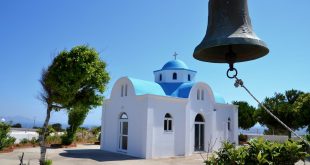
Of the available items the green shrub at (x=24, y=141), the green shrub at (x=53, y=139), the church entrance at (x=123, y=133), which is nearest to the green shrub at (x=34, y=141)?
the green shrub at (x=24, y=141)

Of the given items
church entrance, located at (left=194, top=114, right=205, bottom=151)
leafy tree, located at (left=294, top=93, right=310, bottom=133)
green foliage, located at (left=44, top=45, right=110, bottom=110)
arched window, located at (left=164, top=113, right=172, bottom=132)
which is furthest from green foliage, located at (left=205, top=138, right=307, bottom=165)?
leafy tree, located at (left=294, top=93, right=310, bottom=133)

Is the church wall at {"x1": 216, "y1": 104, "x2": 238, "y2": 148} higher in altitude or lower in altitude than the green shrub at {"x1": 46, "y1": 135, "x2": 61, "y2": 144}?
higher

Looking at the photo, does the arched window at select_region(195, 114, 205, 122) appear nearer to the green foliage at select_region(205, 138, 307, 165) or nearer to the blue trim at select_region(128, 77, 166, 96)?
the blue trim at select_region(128, 77, 166, 96)

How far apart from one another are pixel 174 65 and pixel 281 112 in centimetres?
1115

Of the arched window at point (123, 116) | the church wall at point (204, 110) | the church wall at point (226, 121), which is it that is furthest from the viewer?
the church wall at point (226, 121)

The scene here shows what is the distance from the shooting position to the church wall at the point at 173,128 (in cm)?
1816

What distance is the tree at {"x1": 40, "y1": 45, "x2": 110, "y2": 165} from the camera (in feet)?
36.6

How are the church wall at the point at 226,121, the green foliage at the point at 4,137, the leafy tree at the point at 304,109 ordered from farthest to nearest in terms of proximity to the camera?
the leafy tree at the point at 304,109, the church wall at the point at 226,121, the green foliage at the point at 4,137

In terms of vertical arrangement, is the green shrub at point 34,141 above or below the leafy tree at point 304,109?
below

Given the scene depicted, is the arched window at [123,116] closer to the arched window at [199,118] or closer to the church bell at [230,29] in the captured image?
the arched window at [199,118]

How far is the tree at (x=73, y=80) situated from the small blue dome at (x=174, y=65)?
12348 millimetres

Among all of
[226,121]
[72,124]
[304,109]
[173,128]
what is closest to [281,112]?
[304,109]

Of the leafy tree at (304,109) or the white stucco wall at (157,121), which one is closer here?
the white stucco wall at (157,121)

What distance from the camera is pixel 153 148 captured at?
1784cm
